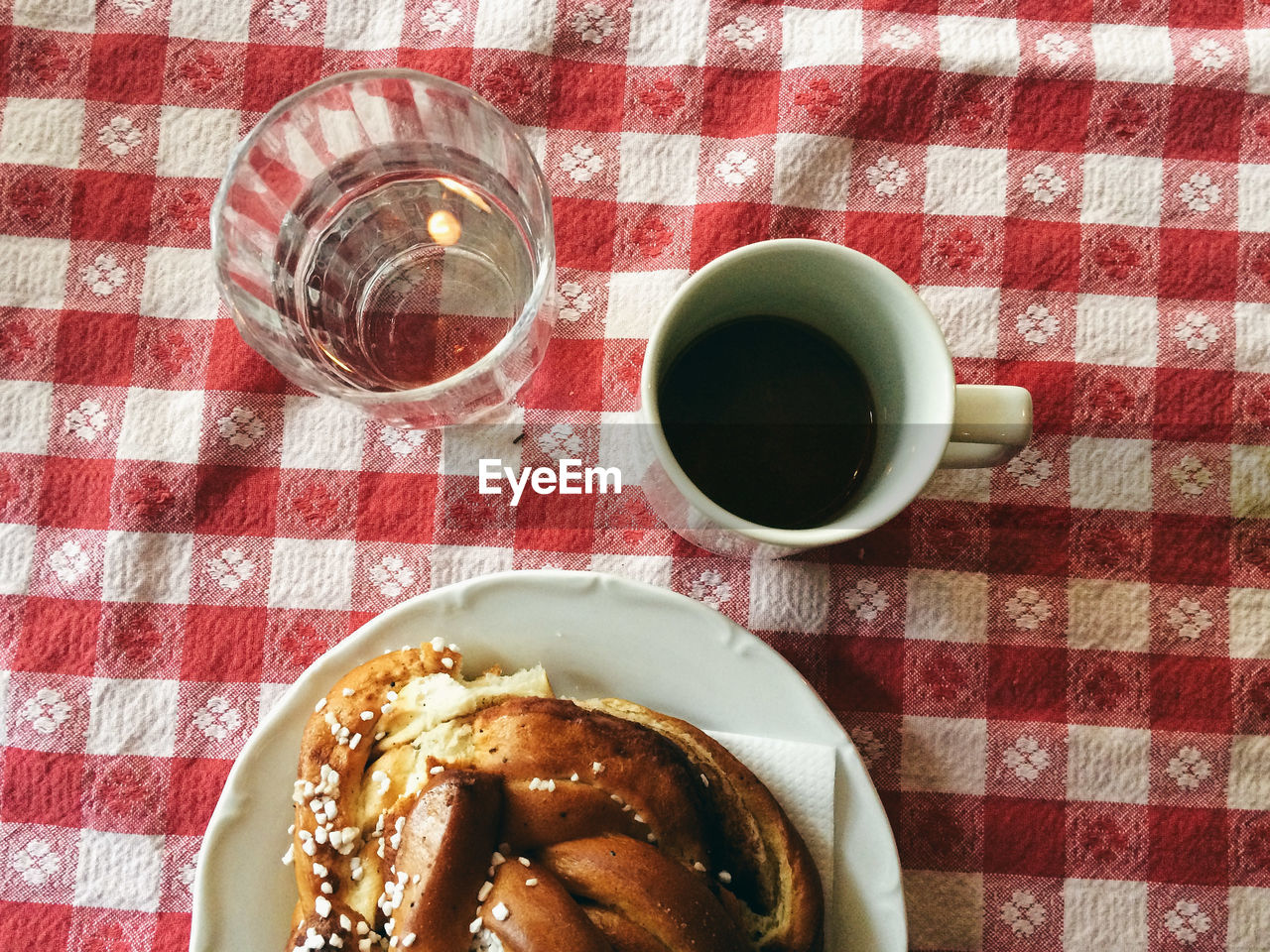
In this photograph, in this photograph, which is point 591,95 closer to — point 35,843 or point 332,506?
point 332,506

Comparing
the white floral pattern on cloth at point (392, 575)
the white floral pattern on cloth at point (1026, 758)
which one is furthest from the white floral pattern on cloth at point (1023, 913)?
the white floral pattern on cloth at point (392, 575)

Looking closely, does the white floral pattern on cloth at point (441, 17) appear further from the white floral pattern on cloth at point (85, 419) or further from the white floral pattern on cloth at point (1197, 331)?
the white floral pattern on cloth at point (1197, 331)

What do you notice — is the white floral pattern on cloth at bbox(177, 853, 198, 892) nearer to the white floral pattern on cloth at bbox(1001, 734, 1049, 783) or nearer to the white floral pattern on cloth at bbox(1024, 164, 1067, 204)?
the white floral pattern on cloth at bbox(1001, 734, 1049, 783)

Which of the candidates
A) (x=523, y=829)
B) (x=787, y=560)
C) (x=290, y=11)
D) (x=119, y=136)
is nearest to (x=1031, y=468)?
(x=787, y=560)

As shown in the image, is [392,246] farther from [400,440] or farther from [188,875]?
[188,875]

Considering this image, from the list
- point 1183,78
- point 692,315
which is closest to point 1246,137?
point 1183,78

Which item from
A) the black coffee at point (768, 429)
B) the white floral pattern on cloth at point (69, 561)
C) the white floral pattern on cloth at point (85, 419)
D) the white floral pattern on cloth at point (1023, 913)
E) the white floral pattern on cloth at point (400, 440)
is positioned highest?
the black coffee at point (768, 429)

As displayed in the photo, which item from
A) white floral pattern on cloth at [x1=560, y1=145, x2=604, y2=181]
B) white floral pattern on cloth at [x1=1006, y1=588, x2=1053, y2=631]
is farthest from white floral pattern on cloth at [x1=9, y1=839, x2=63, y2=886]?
white floral pattern on cloth at [x1=1006, y1=588, x2=1053, y2=631]
